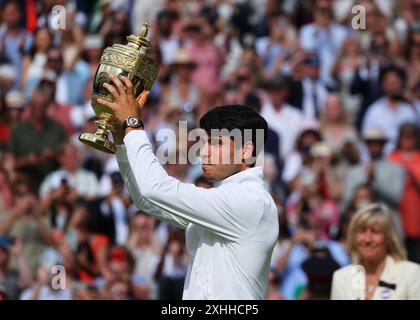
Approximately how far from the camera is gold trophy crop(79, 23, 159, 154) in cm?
600

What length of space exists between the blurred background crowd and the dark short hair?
4.33 m

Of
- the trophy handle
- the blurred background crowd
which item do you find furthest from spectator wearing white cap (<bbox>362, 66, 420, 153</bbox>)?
the trophy handle

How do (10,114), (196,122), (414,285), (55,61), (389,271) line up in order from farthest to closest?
(55,61)
(10,114)
(196,122)
(389,271)
(414,285)

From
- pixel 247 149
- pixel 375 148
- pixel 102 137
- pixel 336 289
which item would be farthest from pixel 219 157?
pixel 375 148

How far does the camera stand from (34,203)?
40.5ft

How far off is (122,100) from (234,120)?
0.52 meters

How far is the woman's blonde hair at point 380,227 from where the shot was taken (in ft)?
26.3

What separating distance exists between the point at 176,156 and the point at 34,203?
1406 millimetres

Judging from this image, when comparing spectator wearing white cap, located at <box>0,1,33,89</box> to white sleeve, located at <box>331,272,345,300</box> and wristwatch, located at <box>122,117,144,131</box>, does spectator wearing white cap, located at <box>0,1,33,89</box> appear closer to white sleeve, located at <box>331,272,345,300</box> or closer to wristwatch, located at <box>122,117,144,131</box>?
white sleeve, located at <box>331,272,345,300</box>

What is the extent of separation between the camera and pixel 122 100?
19.5ft

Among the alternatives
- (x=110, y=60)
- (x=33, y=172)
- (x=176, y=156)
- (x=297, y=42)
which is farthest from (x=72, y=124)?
(x=110, y=60)

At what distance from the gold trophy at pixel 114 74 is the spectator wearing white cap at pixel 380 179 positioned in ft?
20.6

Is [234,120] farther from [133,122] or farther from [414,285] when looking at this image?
[414,285]

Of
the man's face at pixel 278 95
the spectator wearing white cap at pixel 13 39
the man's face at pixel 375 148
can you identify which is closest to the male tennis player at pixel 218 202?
the man's face at pixel 375 148
